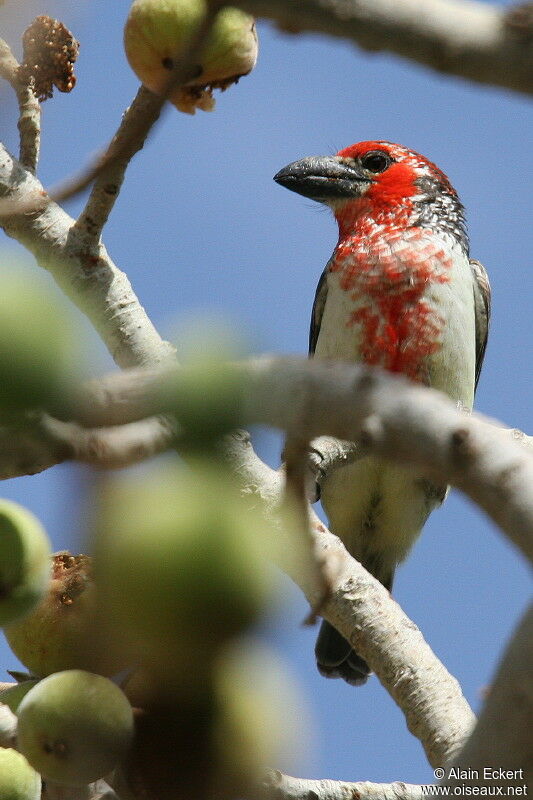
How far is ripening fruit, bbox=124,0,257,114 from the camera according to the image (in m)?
1.59

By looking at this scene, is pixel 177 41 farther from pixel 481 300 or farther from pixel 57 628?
pixel 481 300

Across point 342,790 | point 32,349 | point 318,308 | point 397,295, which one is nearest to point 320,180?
point 318,308

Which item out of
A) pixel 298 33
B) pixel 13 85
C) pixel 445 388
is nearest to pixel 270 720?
pixel 298 33

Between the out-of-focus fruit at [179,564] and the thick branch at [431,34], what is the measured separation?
38cm

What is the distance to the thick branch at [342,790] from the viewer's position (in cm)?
213

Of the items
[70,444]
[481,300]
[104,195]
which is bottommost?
[70,444]

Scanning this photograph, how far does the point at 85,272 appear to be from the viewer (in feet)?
8.49

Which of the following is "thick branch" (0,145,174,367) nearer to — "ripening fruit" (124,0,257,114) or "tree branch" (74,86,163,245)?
"tree branch" (74,86,163,245)

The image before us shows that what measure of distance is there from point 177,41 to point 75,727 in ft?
3.52

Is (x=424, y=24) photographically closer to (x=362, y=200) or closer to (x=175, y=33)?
(x=175, y=33)

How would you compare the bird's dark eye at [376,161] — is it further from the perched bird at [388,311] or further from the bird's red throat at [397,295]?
the bird's red throat at [397,295]

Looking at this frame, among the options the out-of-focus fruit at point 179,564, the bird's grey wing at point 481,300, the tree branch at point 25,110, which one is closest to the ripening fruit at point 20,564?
the out-of-focus fruit at point 179,564

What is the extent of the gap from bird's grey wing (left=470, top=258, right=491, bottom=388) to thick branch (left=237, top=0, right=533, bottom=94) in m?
3.40

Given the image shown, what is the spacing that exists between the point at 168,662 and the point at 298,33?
22.0 inches
